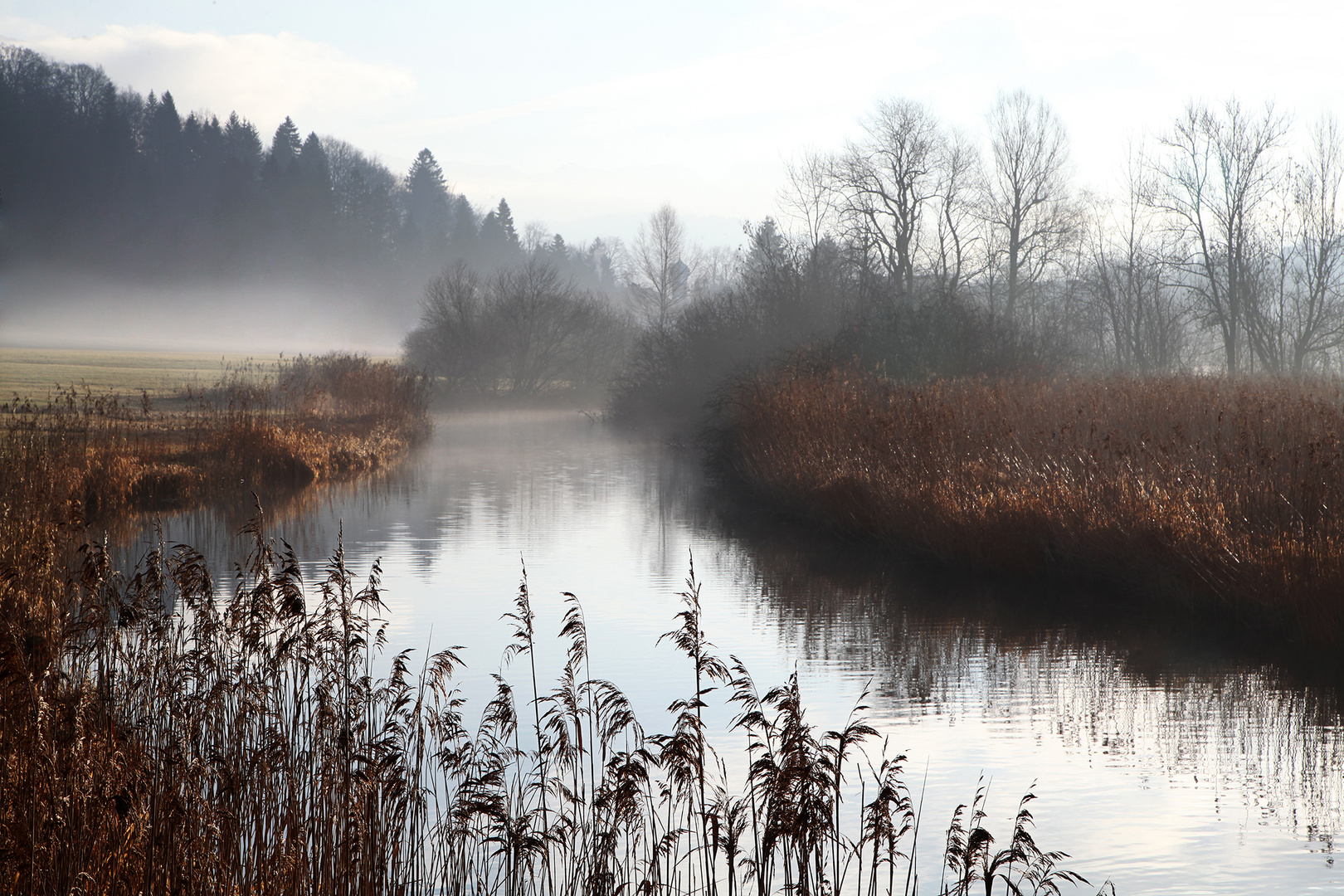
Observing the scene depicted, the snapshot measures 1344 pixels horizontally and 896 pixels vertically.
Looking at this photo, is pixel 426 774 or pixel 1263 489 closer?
pixel 426 774

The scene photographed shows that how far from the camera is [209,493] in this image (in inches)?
704

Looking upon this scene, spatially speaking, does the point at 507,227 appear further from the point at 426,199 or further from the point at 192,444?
the point at 192,444

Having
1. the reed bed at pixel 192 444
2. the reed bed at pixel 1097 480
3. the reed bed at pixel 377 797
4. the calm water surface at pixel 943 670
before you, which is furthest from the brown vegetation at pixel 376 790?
the reed bed at pixel 192 444

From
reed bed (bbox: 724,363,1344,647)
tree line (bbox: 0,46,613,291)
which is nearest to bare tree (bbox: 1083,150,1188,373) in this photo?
reed bed (bbox: 724,363,1344,647)

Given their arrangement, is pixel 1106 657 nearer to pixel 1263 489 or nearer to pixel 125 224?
pixel 1263 489

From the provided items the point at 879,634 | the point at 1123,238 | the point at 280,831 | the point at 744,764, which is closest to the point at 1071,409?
the point at 879,634

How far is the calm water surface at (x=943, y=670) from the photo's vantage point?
572 cm

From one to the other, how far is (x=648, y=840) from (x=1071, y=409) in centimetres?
1235

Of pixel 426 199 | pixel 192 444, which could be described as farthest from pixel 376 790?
pixel 426 199

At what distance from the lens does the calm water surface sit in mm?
5723

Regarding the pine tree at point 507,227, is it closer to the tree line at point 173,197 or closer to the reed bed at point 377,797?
the tree line at point 173,197

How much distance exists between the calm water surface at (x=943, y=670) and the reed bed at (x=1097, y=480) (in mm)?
693

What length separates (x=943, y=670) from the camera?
29.1ft

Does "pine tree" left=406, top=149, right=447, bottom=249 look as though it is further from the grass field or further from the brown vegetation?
the brown vegetation
